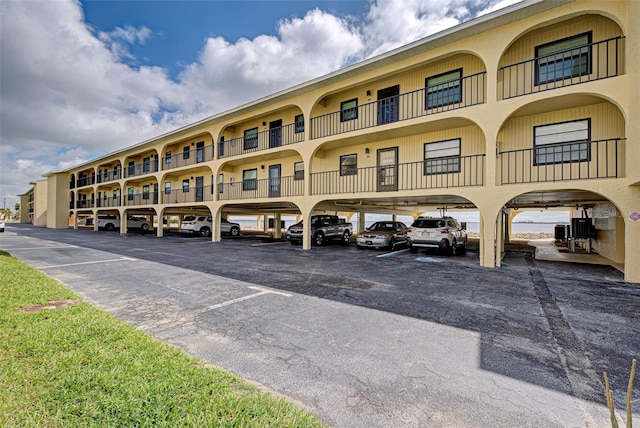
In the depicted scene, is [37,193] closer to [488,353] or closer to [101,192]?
[101,192]

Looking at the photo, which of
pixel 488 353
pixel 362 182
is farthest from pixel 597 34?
pixel 488 353

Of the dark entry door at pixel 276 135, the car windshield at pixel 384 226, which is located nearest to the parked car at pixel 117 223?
the dark entry door at pixel 276 135

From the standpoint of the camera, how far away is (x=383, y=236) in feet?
50.0

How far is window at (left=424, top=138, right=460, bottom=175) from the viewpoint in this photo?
40.3 ft

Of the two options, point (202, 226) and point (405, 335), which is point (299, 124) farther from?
point (405, 335)

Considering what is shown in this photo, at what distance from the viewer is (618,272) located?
922 cm

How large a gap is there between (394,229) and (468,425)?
14031 millimetres

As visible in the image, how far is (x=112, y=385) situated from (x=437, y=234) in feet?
39.9

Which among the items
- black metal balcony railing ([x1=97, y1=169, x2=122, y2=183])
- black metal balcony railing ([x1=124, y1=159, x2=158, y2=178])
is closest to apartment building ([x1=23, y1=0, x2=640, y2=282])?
black metal balcony railing ([x1=124, y1=159, x2=158, y2=178])

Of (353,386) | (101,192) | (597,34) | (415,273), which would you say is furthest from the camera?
(101,192)

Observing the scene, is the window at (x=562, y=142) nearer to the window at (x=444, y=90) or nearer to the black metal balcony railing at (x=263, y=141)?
the window at (x=444, y=90)

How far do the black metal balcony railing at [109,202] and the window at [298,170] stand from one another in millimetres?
20522

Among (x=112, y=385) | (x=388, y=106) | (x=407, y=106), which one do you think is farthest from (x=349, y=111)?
(x=112, y=385)

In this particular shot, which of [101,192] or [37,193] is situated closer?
[101,192]
